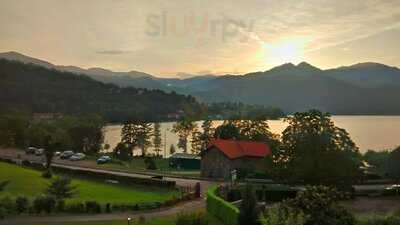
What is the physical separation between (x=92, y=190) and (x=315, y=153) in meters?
19.2

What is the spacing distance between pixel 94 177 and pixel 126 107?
144179 millimetres

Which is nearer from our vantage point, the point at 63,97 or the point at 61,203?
the point at 61,203

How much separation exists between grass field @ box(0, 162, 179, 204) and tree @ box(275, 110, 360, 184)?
1156 cm

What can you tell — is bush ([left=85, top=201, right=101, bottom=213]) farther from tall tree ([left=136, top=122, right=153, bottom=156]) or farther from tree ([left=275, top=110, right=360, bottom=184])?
tall tree ([left=136, top=122, right=153, bottom=156])

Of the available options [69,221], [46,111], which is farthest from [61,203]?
[46,111]

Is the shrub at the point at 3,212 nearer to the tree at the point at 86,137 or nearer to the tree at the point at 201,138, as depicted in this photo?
the tree at the point at 201,138

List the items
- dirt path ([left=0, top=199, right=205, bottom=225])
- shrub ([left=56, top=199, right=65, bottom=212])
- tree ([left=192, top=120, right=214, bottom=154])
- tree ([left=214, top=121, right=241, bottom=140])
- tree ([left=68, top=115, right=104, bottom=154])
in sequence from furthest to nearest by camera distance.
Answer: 1. tree ([left=68, top=115, right=104, bottom=154])
2. tree ([left=192, top=120, right=214, bottom=154])
3. tree ([left=214, top=121, right=241, bottom=140])
4. shrub ([left=56, top=199, right=65, bottom=212])
5. dirt path ([left=0, top=199, right=205, bottom=225])

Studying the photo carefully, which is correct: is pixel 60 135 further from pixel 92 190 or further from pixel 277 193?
pixel 277 193

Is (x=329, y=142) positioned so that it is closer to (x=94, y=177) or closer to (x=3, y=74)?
(x=94, y=177)

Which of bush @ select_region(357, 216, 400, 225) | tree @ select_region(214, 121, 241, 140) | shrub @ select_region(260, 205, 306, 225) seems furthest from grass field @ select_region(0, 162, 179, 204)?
tree @ select_region(214, 121, 241, 140)

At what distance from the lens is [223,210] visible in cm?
2817

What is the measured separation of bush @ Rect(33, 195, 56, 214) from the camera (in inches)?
1148

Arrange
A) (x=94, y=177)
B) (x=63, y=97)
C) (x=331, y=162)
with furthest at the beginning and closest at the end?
(x=63, y=97) < (x=94, y=177) < (x=331, y=162)

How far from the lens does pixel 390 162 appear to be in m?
61.1
